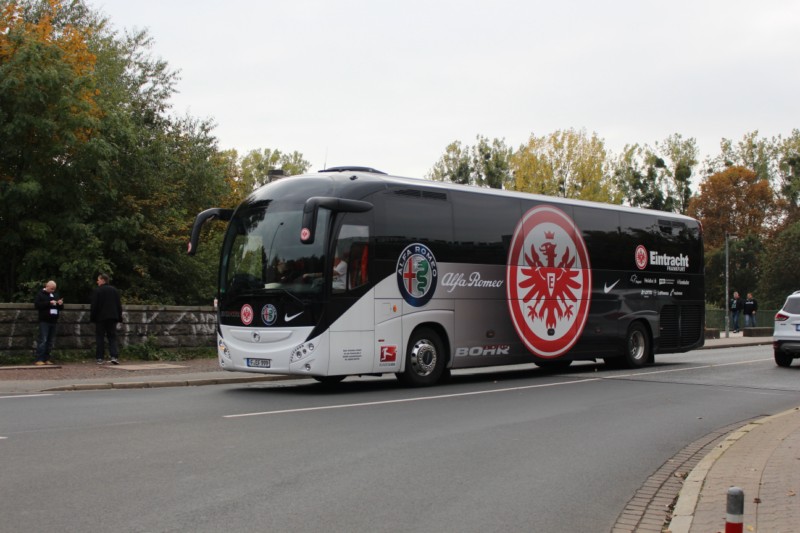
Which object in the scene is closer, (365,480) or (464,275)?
(365,480)

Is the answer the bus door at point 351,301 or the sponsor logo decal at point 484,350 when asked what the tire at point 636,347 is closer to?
the sponsor logo decal at point 484,350

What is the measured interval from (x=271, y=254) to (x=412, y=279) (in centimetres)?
260

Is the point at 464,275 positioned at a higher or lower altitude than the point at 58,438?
higher

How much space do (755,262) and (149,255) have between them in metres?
64.6

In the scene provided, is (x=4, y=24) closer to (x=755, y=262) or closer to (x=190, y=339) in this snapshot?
(x=190, y=339)

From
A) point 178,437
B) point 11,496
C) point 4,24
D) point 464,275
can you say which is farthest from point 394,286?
point 4,24

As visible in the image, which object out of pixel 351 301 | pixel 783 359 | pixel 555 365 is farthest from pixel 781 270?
pixel 351 301

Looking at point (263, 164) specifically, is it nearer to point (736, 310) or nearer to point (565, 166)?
point (565, 166)

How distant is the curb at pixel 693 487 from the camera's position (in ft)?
20.5

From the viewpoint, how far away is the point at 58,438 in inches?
376

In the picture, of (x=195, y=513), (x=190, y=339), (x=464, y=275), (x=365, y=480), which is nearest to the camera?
(x=195, y=513)

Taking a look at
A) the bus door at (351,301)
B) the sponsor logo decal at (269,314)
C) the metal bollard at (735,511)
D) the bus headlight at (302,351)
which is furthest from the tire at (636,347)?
the metal bollard at (735,511)

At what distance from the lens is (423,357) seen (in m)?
16.3

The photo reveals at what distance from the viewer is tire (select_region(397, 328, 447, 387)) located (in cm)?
1609
